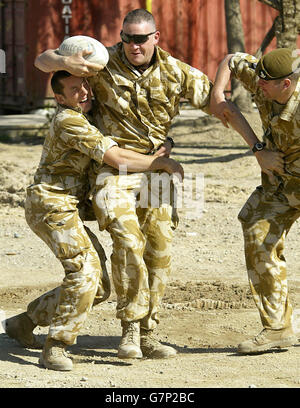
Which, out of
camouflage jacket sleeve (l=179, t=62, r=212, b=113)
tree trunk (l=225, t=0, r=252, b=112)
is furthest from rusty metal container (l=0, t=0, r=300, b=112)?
camouflage jacket sleeve (l=179, t=62, r=212, b=113)

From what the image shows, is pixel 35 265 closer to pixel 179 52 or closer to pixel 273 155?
pixel 273 155

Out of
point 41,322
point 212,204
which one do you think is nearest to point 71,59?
point 41,322

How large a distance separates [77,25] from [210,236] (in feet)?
26.9

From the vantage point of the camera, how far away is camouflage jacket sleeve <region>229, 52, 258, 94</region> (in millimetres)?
6191

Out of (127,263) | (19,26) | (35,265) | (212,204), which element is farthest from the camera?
(19,26)

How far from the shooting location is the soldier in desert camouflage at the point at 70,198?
5777mm

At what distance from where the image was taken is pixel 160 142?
6180mm

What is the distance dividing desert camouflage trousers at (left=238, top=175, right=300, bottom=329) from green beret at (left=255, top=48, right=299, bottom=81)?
26.9 inches

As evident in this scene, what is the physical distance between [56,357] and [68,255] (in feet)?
2.00

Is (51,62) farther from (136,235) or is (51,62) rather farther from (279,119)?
(279,119)

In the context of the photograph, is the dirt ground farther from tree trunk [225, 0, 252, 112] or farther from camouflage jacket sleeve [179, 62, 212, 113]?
tree trunk [225, 0, 252, 112]

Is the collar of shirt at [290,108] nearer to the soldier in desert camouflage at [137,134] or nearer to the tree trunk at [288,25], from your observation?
the soldier in desert camouflage at [137,134]

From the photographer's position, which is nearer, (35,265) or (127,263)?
(127,263)

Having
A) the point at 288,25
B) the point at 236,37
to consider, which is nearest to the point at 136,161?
the point at 288,25
